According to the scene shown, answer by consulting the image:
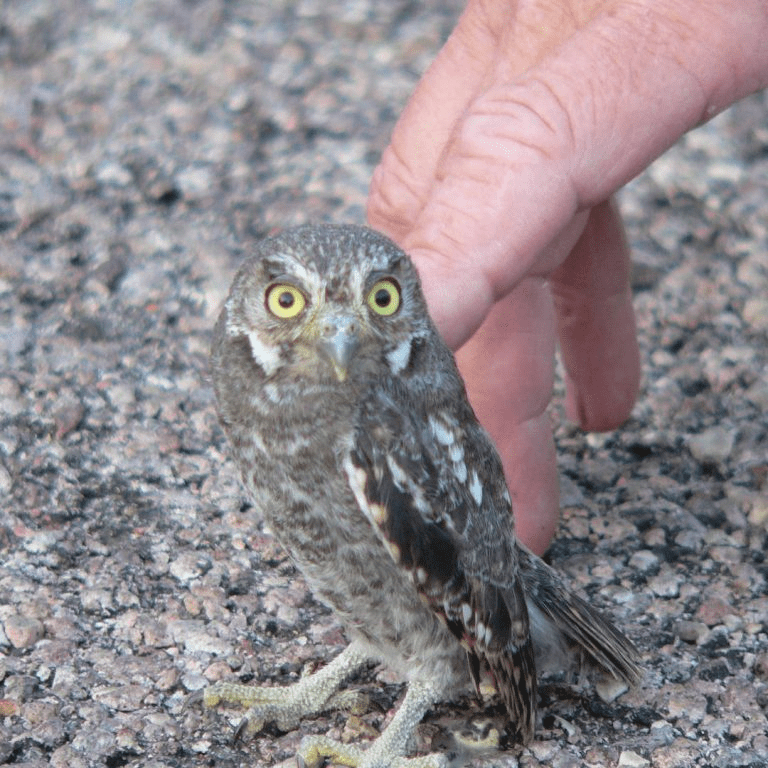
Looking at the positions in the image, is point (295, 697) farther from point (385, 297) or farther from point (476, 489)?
point (385, 297)

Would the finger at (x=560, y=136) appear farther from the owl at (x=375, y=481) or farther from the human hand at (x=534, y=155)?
the owl at (x=375, y=481)

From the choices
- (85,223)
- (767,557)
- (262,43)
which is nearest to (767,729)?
(767,557)

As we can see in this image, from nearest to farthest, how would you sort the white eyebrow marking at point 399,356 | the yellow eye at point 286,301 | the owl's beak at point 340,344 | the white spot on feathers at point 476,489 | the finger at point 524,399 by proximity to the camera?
the owl's beak at point 340,344, the yellow eye at point 286,301, the white eyebrow marking at point 399,356, the white spot on feathers at point 476,489, the finger at point 524,399

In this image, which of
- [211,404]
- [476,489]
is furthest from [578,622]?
[211,404]

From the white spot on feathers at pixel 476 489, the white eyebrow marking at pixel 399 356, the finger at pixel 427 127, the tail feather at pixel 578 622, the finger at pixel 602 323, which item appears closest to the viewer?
the white eyebrow marking at pixel 399 356

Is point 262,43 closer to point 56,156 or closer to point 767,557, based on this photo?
point 56,156

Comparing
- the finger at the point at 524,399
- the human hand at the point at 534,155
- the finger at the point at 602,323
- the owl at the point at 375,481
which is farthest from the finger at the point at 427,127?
the owl at the point at 375,481

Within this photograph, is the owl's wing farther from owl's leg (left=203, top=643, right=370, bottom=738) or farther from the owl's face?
owl's leg (left=203, top=643, right=370, bottom=738)
